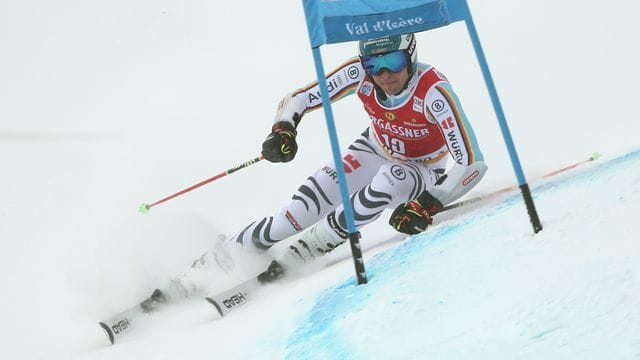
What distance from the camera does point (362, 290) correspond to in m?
2.82

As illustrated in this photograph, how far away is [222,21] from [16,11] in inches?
74.2

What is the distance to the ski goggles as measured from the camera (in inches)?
139

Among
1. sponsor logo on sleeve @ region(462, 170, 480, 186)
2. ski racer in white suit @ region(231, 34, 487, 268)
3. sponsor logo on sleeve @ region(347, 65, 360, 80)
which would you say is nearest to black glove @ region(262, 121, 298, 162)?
ski racer in white suit @ region(231, 34, 487, 268)

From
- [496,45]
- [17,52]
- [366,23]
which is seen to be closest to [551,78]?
[496,45]

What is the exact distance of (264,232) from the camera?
152 inches

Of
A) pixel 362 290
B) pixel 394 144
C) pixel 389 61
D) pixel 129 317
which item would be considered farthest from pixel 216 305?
pixel 389 61

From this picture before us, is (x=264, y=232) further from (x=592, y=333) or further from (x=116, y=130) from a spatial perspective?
(x=116, y=130)

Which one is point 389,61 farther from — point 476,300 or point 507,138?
point 476,300

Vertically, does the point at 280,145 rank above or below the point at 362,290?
above

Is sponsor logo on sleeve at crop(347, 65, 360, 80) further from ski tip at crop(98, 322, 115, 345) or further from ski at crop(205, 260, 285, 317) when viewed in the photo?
ski tip at crop(98, 322, 115, 345)

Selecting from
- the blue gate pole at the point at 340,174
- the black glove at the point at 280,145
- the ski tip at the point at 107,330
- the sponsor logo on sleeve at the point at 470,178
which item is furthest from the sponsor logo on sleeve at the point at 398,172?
the ski tip at the point at 107,330

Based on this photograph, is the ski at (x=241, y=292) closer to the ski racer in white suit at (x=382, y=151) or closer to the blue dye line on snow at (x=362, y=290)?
the ski racer in white suit at (x=382, y=151)

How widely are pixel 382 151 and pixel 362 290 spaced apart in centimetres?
137

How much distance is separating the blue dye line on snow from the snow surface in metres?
0.01
